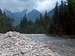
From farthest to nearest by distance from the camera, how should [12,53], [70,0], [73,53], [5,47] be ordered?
1. [70,0]
2. [73,53]
3. [5,47]
4. [12,53]

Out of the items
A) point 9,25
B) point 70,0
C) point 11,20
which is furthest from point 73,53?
point 11,20

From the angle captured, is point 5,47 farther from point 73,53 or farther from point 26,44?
point 73,53

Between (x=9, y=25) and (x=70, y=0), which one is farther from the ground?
(x=70, y=0)

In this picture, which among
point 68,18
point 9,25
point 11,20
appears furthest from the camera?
point 11,20

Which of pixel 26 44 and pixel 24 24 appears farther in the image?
pixel 24 24

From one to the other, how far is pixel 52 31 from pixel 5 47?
2468cm

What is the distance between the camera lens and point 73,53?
1286cm

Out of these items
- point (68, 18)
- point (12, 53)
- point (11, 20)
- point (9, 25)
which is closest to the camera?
point (12, 53)

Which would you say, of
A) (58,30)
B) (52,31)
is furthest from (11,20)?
(58,30)

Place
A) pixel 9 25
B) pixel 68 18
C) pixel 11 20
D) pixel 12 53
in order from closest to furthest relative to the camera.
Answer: pixel 12 53, pixel 68 18, pixel 9 25, pixel 11 20

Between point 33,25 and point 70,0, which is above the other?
point 70,0

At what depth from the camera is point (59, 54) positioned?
12.3 m

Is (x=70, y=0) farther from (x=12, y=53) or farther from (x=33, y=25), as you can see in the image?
(x=12, y=53)

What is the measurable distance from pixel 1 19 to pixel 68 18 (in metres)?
16.6
